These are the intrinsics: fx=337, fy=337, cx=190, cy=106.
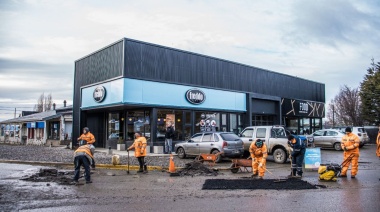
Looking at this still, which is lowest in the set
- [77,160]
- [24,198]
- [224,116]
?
[24,198]

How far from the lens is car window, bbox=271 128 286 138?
17.2 metres

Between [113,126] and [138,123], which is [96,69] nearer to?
[113,126]

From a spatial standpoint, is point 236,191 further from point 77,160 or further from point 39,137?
point 39,137

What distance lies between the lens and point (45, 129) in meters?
38.3

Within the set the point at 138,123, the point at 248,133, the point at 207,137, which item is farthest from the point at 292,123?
the point at 207,137

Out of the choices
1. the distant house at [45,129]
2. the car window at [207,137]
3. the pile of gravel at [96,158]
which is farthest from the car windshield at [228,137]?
the distant house at [45,129]

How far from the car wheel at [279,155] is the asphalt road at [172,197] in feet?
17.2

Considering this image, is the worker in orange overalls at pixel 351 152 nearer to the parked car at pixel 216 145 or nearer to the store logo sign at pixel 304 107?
the parked car at pixel 216 145

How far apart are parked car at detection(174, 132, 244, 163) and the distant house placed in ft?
66.7

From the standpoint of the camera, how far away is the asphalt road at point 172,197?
24.5 feet

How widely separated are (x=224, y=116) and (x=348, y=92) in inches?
1376

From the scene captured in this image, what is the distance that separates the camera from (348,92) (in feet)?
178

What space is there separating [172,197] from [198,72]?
18.1 meters

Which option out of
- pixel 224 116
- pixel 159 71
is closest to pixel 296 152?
pixel 159 71
